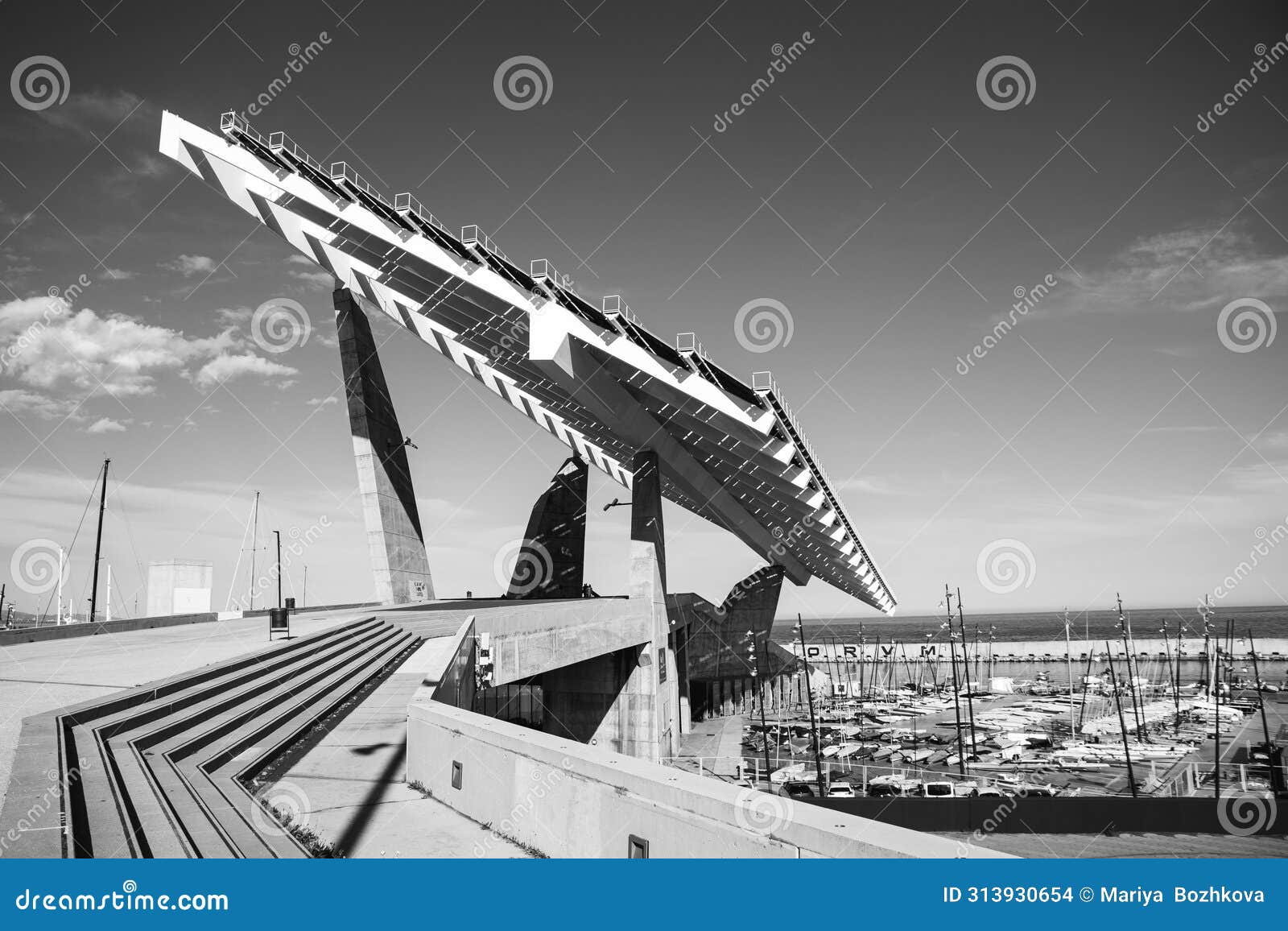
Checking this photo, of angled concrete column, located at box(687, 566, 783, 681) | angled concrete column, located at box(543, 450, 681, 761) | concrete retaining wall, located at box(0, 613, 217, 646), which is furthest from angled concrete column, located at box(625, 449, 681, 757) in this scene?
angled concrete column, located at box(687, 566, 783, 681)

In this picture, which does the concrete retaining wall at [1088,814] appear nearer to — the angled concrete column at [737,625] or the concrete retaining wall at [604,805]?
the concrete retaining wall at [604,805]

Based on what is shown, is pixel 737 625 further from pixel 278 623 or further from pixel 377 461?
pixel 278 623

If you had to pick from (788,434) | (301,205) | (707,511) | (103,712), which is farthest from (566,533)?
(103,712)

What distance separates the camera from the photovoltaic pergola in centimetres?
2045

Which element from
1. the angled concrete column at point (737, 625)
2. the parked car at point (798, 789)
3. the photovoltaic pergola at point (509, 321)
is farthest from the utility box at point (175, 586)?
the angled concrete column at point (737, 625)

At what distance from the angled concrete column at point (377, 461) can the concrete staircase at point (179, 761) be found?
64.1 ft

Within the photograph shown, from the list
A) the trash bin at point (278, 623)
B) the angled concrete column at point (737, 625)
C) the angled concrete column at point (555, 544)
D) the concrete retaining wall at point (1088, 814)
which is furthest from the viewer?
the angled concrete column at point (737, 625)

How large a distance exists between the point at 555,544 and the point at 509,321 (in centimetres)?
2359

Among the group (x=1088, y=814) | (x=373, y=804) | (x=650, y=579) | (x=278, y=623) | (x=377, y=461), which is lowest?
(x=1088, y=814)

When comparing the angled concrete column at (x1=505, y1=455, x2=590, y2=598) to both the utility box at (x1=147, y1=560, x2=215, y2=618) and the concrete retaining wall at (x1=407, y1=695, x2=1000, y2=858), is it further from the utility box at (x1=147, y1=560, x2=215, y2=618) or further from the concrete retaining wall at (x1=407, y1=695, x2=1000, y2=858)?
the concrete retaining wall at (x1=407, y1=695, x2=1000, y2=858)

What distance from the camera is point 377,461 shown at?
102 feet

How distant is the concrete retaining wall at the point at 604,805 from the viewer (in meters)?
3.53

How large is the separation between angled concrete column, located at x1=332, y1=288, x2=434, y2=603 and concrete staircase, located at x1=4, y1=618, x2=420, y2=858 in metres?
19.5

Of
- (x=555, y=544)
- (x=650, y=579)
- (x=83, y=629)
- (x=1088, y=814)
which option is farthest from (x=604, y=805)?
(x=555, y=544)
